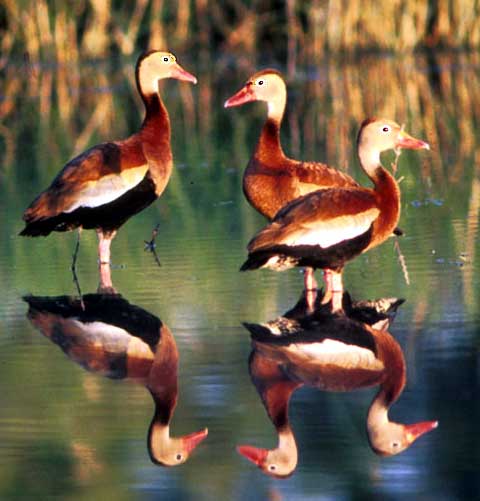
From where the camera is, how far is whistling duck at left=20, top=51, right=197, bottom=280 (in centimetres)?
1021

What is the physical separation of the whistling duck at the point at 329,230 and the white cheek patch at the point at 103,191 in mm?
1742

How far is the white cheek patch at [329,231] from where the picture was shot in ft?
28.1

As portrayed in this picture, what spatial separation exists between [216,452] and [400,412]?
2.77 ft

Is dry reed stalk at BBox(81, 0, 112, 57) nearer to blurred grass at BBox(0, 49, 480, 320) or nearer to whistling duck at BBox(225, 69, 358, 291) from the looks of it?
blurred grass at BBox(0, 49, 480, 320)

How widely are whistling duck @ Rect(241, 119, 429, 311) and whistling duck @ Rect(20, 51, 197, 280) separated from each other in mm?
1784

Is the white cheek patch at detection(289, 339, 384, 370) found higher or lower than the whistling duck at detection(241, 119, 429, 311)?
lower

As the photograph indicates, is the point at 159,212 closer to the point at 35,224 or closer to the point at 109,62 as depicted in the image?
the point at 35,224

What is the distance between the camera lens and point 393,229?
9023mm

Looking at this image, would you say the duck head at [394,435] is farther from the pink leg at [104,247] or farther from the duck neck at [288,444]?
the pink leg at [104,247]

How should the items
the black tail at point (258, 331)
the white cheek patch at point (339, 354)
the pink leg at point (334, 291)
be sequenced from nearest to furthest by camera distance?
1. the white cheek patch at point (339, 354)
2. the black tail at point (258, 331)
3. the pink leg at point (334, 291)

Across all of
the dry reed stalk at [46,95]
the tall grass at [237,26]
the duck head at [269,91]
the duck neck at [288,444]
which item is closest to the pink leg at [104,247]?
the duck head at [269,91]

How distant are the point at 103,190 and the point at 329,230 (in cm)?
211

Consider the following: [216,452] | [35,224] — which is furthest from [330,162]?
[216,452]

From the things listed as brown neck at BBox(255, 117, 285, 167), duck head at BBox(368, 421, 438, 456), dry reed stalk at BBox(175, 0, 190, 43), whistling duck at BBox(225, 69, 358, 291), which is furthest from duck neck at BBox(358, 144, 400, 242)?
dry reed stalk at BBox(175, 0, 190, 43)
